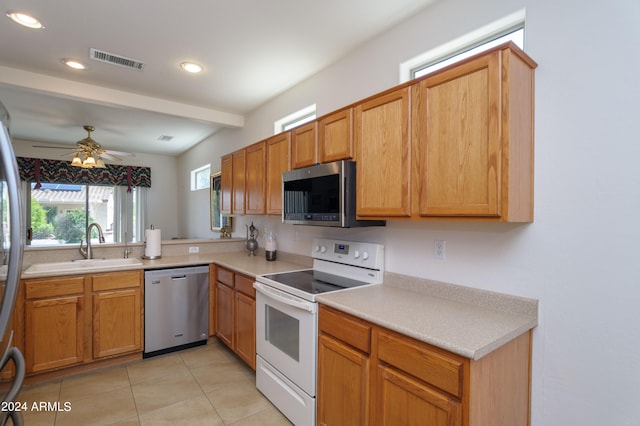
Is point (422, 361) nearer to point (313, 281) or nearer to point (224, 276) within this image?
point (313, 281)

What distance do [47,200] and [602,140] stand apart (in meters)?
7.75

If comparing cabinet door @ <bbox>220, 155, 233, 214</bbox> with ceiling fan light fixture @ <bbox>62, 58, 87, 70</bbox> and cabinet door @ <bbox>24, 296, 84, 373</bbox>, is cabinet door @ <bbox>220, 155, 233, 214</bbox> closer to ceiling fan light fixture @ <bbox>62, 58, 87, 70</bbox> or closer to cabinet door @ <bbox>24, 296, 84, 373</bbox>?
ceiling fan light fixture @ <bbox>62, 58, 87, 70</bbox>

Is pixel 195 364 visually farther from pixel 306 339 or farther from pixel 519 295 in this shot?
pixel 519 295

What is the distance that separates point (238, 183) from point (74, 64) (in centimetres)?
180

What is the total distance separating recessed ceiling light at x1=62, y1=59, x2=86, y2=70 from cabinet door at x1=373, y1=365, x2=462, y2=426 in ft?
11.1

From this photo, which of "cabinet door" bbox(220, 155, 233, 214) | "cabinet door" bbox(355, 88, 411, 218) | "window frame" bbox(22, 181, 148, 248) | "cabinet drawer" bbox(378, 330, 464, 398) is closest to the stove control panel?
"cabinet door" bbox(355, 88, 411, 218)

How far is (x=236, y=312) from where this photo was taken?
2.93 meters

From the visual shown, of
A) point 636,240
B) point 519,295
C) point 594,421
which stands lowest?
point 594,421

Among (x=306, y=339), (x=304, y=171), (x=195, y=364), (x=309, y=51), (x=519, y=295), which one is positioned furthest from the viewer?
(x=195, y=364)

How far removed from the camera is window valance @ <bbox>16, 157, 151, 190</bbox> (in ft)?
18.4

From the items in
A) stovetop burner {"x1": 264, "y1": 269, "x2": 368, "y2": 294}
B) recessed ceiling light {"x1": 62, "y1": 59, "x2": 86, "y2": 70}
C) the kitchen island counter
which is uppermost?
recessed ceiling light {"x1": 62, "y1": 59, "x2": 86, "y2": 70}

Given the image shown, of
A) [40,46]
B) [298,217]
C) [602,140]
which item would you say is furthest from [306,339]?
[40,46]

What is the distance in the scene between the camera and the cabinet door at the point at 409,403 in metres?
1.24

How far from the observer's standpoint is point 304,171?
242cm
